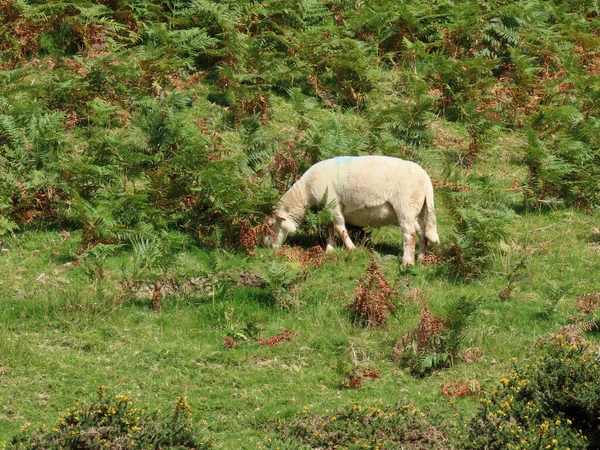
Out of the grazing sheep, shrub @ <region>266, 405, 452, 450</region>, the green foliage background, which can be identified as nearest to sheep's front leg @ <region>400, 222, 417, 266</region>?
the grazing sheep

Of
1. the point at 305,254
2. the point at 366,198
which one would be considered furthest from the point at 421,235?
the point at 305,254

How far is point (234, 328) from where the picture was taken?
13695mm

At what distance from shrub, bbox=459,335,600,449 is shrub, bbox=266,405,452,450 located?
0.57m

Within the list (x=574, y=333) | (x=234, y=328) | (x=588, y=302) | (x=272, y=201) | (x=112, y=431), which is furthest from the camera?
(x=272, y=201)

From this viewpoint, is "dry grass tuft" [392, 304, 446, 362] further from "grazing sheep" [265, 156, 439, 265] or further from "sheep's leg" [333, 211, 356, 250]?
"sheep's leg" [333, 211, 356, 250]

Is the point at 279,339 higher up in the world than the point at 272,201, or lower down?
lower down

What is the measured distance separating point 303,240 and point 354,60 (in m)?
5.11

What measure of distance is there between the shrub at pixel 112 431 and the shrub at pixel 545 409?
284 centimetres

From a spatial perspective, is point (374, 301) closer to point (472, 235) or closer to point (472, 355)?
point (472, 355)

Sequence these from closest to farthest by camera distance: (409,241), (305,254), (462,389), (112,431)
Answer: (112,431), (462,389), (409,241), (305,254)

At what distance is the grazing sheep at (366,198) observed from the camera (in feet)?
52.9

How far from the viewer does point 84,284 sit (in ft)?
48.9

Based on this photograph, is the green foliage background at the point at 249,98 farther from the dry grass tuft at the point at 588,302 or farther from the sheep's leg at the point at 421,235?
the dry grass tuft at the point at 588,302

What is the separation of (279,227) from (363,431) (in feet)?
20.5
